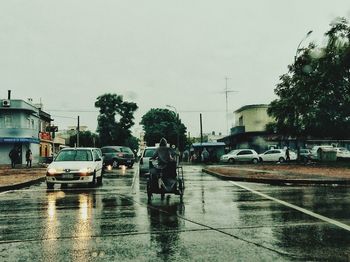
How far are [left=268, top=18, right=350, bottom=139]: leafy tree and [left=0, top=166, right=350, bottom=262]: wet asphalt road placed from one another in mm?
26019

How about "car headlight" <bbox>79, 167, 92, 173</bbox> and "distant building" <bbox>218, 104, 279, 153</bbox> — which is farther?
"distant building" <bbox>218, 104, 279, 153</bbox>

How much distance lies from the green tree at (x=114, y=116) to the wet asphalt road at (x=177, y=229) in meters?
71.5

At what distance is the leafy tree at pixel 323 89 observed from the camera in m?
36.1

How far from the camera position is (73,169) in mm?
16547

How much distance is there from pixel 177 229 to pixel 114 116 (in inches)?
3132

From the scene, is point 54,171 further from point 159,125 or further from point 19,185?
point 159,125

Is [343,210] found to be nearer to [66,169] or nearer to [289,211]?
[289,211]

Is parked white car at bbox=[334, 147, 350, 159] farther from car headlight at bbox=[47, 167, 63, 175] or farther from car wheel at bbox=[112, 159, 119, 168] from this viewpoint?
car headlight at bbox=[47, 167, 63, 175]

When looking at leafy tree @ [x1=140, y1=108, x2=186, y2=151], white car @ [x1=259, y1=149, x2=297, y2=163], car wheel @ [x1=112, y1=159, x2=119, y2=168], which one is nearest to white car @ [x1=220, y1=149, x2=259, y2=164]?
white car @ [x1=259, y1=149, x2=297, y2=163]

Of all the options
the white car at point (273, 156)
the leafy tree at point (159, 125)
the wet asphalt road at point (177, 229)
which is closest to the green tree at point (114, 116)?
the leafy tree at point (159, 125)

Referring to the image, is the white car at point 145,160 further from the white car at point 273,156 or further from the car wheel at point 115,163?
the white car at point 273,156

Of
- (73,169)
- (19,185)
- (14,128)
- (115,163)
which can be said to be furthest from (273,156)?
(73,169)

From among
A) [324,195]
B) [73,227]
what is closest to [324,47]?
[324,195]

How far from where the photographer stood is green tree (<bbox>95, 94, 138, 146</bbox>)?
275 ft
